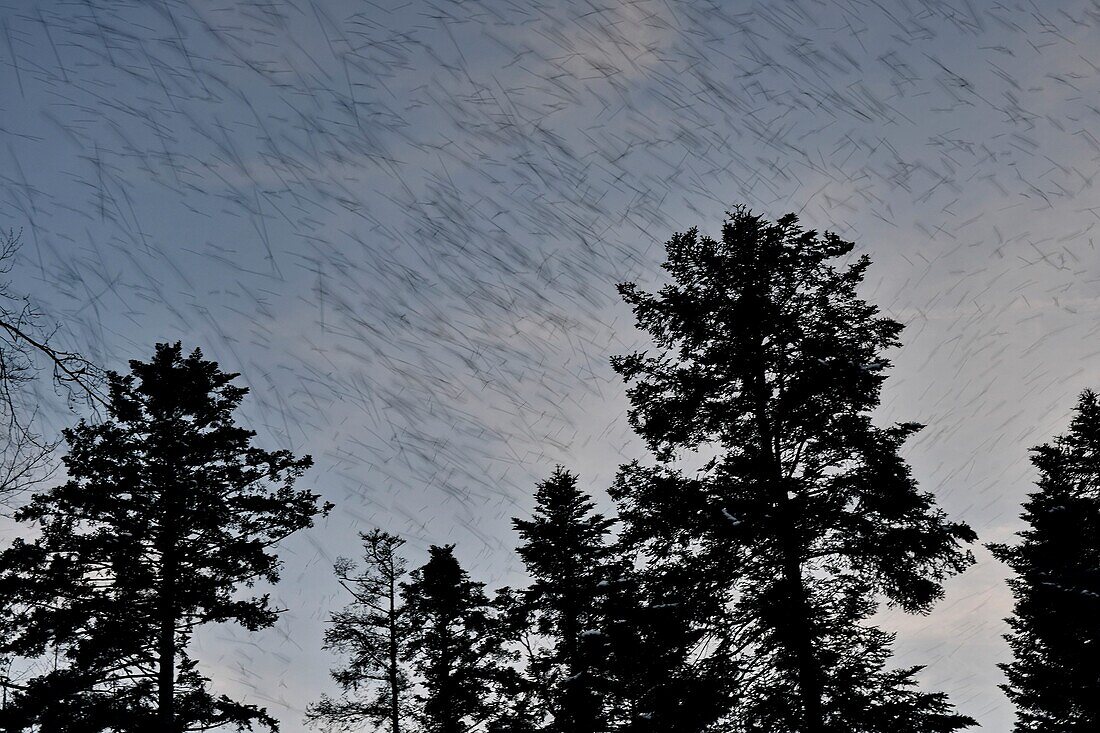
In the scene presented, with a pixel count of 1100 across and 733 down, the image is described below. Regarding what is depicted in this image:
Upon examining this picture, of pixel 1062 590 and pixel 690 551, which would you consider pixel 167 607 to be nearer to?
pixel 690 551

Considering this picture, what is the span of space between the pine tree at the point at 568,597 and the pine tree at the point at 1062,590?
12620 millimetres

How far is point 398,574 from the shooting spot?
26516 millimetres

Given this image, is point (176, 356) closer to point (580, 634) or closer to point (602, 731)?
point (580, 634)

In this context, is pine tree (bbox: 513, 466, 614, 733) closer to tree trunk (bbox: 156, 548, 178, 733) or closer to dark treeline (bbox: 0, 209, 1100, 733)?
dark treeline (bbox: 0, 209, 1100, 733)

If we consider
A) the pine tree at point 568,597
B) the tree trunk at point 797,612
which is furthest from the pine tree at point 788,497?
the pine tree at point 568,597

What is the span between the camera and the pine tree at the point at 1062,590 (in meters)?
20.1

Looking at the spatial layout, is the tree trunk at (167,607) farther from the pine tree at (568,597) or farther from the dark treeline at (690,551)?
the pine tree at (568,597)

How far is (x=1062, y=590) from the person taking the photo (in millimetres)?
19906

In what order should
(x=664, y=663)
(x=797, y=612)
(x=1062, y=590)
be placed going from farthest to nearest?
(x=1062, y=590)
(x=664, y=663)
(x=797, y=612)

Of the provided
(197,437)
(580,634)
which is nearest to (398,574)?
(580,634)

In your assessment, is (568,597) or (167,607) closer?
(167,607)

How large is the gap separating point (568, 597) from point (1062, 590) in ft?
44.6

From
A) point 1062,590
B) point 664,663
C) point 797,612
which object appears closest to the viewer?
point 797,612

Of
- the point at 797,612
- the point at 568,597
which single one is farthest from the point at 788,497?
the point at 568,597
